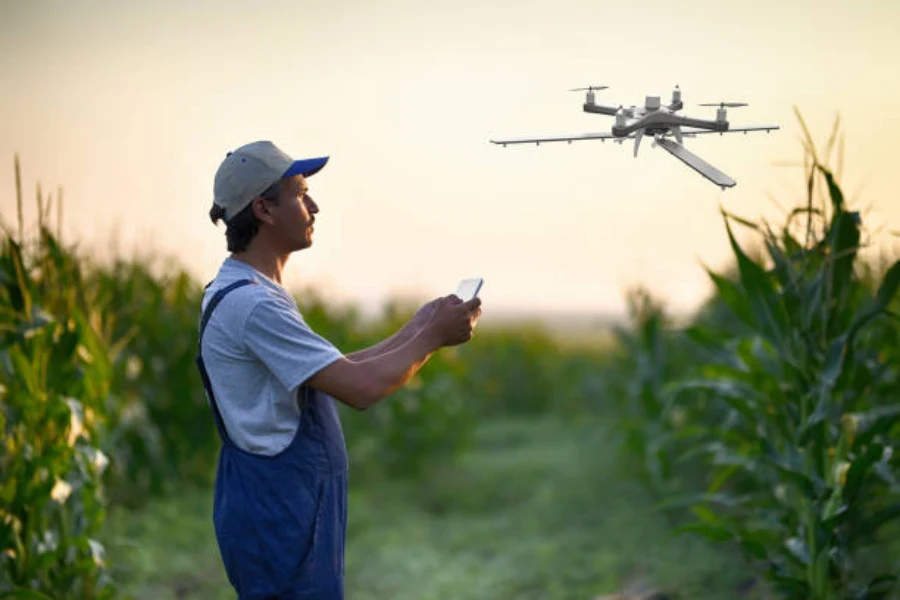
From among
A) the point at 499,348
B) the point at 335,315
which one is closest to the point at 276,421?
the point at 335,315

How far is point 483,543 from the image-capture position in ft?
22.5

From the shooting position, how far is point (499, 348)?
14.0m

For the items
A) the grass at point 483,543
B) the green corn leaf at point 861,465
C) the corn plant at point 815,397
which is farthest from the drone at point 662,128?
the grass at point 483,543

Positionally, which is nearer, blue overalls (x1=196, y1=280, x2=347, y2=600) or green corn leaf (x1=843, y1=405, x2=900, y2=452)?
blue overalls (x1=196, y1=280, x2=347, y2=600)

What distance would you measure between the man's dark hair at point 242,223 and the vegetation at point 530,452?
193cm

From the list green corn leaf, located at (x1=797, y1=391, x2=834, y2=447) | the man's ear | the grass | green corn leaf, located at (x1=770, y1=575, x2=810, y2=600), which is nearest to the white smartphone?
the man's ear

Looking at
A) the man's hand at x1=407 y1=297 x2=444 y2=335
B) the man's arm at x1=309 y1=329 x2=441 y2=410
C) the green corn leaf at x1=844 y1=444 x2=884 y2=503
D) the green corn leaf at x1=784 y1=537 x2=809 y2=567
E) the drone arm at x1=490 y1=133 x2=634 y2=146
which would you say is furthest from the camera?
the green corn leaf at x1=784 y1=537 x2=809 y2=567

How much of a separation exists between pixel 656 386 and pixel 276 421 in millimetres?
5318

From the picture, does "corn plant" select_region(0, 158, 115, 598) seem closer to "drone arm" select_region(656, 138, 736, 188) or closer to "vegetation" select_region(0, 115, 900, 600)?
"vegetation" select_region(0, 115, 900, 600)

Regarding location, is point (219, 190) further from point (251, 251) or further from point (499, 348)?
point (499, 348)

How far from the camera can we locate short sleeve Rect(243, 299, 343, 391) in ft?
8.25

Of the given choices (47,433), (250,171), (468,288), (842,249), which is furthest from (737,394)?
(47,433)

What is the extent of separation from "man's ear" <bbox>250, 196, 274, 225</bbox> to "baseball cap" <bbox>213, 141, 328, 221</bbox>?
0.01 m

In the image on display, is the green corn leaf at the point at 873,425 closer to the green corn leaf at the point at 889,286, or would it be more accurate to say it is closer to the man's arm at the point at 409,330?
the green corn leaf at the point at 889,286
